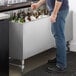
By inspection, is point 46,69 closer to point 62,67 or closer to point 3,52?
point 62,67

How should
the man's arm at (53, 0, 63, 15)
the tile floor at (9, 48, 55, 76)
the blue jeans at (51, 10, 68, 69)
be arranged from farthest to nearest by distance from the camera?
the tile floor at (9, 48, 55, 76)
the blue jeans at (51, 10, 68, 69)
the man's arm at (53, 0, 63, 15)

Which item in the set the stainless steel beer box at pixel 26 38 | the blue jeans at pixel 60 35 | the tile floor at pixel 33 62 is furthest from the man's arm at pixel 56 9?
the tile floor at pixel 33 62

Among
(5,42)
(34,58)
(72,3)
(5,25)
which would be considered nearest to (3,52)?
(5,42)

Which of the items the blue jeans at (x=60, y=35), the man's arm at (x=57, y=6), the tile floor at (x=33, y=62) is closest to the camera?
the man's arm at (x=57, y=6)

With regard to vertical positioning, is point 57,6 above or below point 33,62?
above

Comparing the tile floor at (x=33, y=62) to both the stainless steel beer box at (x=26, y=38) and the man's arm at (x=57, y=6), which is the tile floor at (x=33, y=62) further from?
the man's arm at (x=57, y=6)

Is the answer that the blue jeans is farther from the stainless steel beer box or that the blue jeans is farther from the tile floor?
the tile floor

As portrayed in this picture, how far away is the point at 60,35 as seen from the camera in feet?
11.1

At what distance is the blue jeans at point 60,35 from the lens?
130 inches

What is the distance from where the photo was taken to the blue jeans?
3312 mm

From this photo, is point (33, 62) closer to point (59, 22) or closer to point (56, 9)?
point (59, 22)

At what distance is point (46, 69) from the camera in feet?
11.7

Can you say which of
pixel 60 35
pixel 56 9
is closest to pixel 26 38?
pixel 60 35

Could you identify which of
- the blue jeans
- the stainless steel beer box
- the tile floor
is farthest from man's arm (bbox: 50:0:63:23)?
the tile floor
